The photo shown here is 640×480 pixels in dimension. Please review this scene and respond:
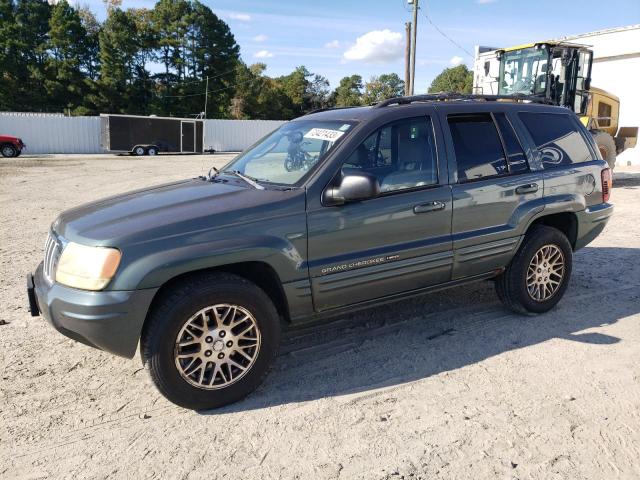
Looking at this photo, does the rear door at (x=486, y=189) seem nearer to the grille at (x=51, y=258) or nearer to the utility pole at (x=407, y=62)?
the grille at (x=51, y=258)

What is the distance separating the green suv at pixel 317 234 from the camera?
3078 mm

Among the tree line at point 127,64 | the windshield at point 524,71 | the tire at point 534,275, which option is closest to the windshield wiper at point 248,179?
the tire at point 534,275

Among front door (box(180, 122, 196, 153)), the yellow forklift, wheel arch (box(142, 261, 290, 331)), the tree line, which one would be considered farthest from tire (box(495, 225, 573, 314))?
the tree line

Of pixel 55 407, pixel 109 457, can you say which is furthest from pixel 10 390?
pixel 109 457

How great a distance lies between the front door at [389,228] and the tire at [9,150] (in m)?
28.9

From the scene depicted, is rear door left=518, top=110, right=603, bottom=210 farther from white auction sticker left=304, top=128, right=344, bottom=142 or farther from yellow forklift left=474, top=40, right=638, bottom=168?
yellow forklift left=474, top=40, right=638, bottom=168

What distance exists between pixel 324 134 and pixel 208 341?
1765 mm

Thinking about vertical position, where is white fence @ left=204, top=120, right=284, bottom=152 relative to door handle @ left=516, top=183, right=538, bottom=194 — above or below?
above

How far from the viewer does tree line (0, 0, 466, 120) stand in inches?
2256

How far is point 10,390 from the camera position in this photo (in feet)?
11.4

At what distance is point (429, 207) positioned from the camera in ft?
12.9

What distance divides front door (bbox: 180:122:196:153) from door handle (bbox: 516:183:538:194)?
107ft

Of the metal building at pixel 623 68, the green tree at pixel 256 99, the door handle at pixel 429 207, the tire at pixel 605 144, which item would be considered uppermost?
the green tree at pixel 256 99

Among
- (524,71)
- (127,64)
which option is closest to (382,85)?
(127,64)
